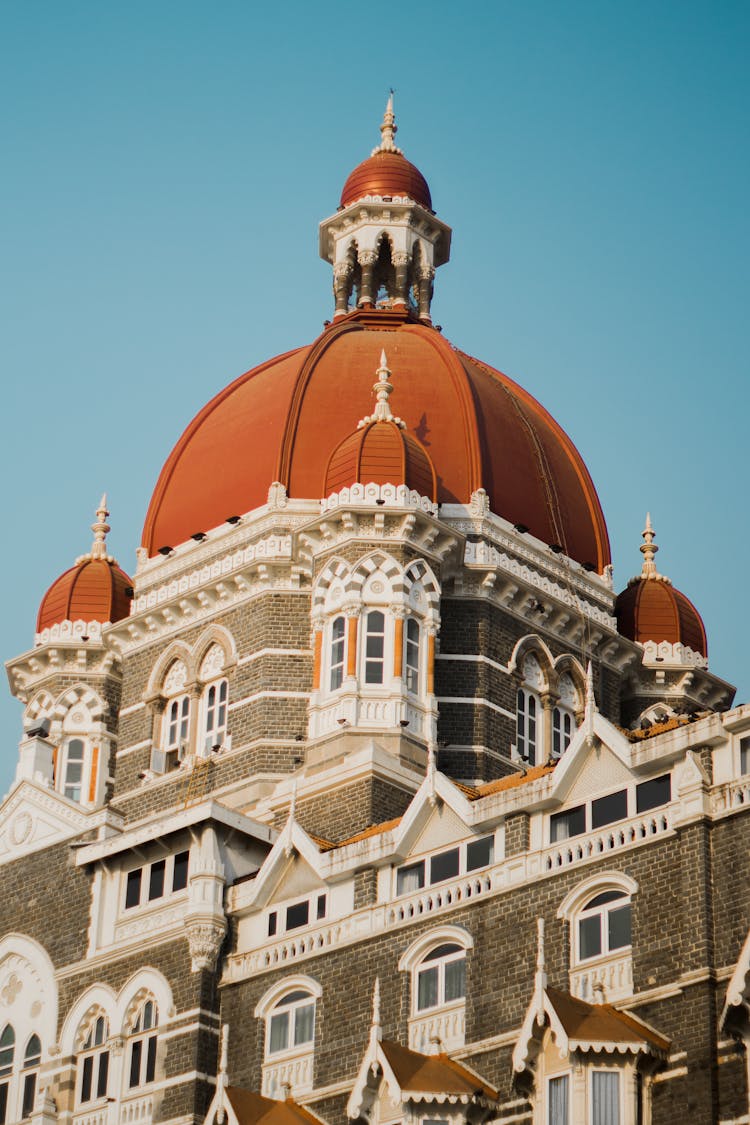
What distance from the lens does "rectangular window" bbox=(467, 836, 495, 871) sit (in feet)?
126

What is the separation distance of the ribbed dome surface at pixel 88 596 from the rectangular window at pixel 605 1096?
25390 millimetres

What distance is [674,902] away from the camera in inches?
1375

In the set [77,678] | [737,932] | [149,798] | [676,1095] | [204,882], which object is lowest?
[676,1095]

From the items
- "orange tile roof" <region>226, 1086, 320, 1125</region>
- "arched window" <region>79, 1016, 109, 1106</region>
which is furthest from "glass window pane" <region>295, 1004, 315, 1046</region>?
"arched window" <region>79, 1016, 109, 1106</region>

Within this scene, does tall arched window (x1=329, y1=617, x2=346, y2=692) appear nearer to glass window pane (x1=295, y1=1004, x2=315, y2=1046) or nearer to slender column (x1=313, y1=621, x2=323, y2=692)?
slender column (x1=313, y1=621, x2=323, y2=692)

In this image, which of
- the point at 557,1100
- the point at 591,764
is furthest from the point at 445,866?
the point at 557,1100

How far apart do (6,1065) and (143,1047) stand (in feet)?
12.6

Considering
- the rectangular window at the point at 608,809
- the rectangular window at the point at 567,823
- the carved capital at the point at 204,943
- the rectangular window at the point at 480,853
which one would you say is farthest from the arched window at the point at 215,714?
the rectangular window at the point at 608,809

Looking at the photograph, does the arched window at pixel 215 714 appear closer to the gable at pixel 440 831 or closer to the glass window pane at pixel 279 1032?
the glass window pane at pixel 279 1032

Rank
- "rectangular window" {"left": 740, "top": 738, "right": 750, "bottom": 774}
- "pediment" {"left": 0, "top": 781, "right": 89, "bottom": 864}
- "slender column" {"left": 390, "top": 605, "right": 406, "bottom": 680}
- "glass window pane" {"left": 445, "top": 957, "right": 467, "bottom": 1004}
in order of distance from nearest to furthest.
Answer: "rectangular window" {"left": 740, "top": 738, "right": 750, "bottom": 774} → "glass window pane" {"left": 445, "top": 957, "right": 467, "bottom": 1004} → "pediment" {"left": 0, "top": 781, "right": 89, "bottom": 864} → "slender column" {"left": 390, "top": 605, "right": 406, "bottom": 680}

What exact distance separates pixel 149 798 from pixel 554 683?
30.3 feet

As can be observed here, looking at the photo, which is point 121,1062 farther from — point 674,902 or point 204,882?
point 674,902

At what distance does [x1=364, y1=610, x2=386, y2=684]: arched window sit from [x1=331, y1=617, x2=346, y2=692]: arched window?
1.63ft

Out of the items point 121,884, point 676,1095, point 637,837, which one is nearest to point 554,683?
point 121,884
